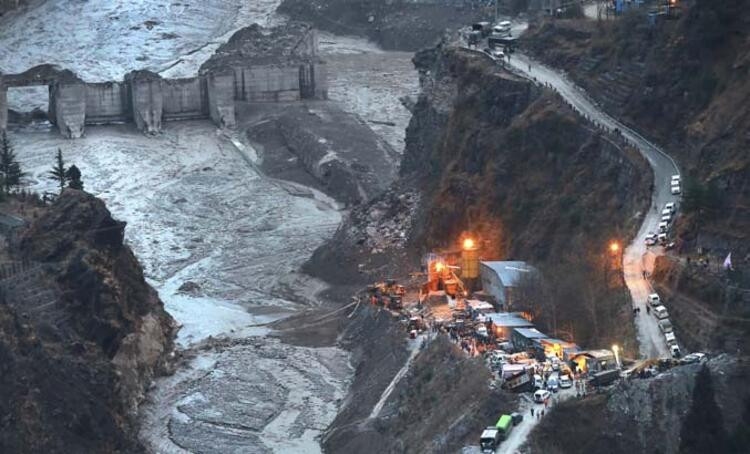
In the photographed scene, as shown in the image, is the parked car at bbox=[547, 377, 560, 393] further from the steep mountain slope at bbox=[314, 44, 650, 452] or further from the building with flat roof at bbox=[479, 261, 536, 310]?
the building with flat roof at bbox=[479, 261, 536, 310]

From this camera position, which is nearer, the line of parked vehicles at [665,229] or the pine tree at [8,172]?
the line of parked vehicles at [665,229]

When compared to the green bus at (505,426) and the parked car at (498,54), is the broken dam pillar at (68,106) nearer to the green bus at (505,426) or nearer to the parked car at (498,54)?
the parked car at (498,54)

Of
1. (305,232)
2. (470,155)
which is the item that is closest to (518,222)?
(470,155)

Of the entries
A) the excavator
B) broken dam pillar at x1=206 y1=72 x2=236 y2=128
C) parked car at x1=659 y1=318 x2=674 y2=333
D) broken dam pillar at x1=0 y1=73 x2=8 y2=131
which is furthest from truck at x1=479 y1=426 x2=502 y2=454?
broken dam pillar at x1=206 y1=72 x2=236 y2=128

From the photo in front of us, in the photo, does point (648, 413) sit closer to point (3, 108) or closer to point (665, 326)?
point (665, 326)

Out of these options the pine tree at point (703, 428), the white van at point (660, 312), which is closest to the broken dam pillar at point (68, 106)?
the white van at point (660, 312)

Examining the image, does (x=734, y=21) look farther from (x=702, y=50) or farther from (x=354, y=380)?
(x=354, y=380)
